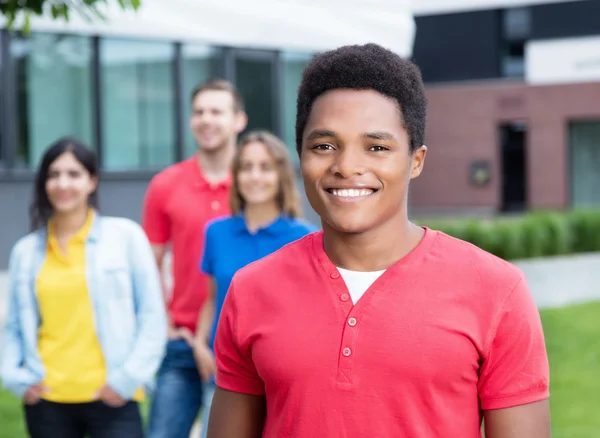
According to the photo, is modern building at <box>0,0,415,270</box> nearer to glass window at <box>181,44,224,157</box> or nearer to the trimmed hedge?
glass window at <box>181,44,224,157</box>

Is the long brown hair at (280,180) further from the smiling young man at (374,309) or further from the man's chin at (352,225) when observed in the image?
the man's chin at (352,225)

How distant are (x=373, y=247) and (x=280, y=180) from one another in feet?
7.24

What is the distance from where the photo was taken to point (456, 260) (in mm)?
2086

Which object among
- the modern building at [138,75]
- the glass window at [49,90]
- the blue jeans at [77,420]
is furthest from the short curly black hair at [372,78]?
the glass window at [49,90]

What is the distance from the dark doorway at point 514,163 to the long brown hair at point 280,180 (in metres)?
30.3

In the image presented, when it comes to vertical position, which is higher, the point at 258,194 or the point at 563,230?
the point at 258,194

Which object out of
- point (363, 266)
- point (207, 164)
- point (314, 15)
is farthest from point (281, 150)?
point (314, 15)

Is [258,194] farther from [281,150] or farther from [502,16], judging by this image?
[502,16]

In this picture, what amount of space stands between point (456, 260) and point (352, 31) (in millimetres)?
16912

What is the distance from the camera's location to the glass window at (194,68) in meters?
17.1

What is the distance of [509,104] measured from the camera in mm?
33344

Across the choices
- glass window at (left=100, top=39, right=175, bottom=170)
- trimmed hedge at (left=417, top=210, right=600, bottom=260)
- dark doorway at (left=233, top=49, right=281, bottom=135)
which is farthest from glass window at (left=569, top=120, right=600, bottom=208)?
glass window at (left=100, top=39, right=175, bottom=170)

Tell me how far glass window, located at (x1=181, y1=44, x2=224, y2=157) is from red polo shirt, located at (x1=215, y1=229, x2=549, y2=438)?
1523 centimetres

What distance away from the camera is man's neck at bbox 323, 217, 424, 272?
6.99 feet
